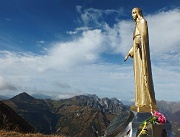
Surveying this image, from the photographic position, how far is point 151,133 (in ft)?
28.1

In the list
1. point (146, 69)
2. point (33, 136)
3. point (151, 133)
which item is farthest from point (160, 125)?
point (33, 136)

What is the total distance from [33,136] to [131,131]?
890 centimetres

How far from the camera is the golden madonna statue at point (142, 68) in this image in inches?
391

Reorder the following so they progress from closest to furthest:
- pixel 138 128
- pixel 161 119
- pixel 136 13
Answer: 1. pixel 161 119
2. pixel 138 128
3. pixel 136 13

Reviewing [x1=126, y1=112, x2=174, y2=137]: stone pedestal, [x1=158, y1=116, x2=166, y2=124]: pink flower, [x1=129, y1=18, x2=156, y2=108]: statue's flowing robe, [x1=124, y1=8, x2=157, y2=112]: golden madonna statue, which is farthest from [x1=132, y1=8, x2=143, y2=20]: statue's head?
[x1=158, y1=116, x2=166, y2=124]: pink flower

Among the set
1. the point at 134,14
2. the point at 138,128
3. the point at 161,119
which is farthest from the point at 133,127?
the point at 134,14

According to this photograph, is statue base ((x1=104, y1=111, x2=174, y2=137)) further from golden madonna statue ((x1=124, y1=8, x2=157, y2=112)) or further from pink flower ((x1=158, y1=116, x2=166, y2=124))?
pink flower ((x1=158, y1=116, x2=166, y2=124))

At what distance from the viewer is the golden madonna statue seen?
9930mm

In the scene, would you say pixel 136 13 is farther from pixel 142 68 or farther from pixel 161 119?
pixel 161 119

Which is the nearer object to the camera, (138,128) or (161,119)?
(161,119)

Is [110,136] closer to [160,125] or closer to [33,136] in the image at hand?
[160,125]

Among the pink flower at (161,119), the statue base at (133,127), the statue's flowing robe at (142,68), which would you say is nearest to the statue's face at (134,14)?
the statue's flowing robe at (142,68)

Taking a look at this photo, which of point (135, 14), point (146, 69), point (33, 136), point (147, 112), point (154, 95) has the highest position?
point (135, 14)

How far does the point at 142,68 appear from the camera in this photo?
1038cm
